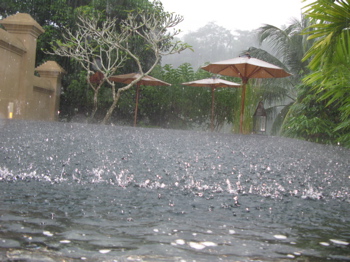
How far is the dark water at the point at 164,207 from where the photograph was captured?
119 centimetres

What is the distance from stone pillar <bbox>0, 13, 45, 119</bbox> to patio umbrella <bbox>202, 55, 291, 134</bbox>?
14.2 feet

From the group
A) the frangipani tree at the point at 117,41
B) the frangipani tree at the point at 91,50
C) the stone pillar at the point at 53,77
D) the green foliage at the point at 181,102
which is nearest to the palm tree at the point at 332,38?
the frangipani tree at the point at 117,41

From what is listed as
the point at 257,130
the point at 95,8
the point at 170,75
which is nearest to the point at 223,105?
the point at 170,75

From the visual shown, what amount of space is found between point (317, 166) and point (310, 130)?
18.7 ft

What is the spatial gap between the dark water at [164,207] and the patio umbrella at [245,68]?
5149 mm

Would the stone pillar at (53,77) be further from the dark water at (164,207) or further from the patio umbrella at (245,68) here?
the dark water at (164,207)

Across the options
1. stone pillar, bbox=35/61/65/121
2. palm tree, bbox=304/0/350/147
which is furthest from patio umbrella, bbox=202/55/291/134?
stone pillar, bbox=35/61/65/121

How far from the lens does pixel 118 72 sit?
14016mm

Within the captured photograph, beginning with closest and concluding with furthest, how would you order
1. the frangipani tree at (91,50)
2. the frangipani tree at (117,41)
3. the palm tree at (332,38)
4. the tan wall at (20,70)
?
the palm tree at (332,38)
the tan wall at (20,70)
the frangipani tree at (117,41)
the frangipani tree at (91,50)

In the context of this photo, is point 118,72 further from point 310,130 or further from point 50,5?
point 310,130

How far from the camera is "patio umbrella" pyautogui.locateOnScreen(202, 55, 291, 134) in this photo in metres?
8.63

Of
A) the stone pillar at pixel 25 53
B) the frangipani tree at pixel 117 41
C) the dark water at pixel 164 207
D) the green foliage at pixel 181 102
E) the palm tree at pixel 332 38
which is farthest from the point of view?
the green foliage at pixel 181 102

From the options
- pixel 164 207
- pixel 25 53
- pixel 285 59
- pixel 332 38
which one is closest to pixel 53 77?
pixel 25 53

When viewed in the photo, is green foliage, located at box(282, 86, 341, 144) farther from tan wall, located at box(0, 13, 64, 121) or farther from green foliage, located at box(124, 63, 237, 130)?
tan wall, located at box(0, 13, 64, 121)
